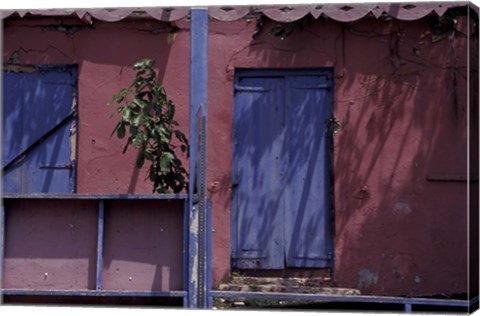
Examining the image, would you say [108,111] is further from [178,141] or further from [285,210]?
[285,210]

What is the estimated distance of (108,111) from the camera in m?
9.34

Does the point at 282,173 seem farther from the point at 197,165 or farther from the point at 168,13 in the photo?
the point at 197,165

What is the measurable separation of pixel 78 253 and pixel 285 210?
2684 millimetres

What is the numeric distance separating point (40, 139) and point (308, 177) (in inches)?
108

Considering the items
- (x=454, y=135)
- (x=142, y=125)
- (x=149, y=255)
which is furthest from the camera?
(x=454, y=135)

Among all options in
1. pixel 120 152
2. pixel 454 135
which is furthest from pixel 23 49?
pixel 454 135

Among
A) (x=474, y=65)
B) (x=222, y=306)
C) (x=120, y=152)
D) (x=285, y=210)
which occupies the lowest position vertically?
(x=222, y=306)

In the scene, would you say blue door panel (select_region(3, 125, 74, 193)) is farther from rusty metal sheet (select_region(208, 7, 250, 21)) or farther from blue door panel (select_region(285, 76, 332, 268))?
blue door panel (select_region(285, 76, 332, 268))

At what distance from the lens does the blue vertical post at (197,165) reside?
6.84 meters

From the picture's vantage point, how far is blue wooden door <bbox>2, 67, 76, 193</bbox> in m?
9.38

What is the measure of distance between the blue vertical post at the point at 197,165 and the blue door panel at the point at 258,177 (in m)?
2.28

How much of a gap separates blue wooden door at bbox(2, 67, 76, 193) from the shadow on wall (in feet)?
6.17

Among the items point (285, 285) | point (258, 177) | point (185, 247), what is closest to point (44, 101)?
point (258, 177)

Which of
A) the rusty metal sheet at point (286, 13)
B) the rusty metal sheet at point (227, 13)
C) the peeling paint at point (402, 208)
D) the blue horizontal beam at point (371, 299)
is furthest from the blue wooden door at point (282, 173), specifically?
the blue horizontal beam at point (371, 299)
